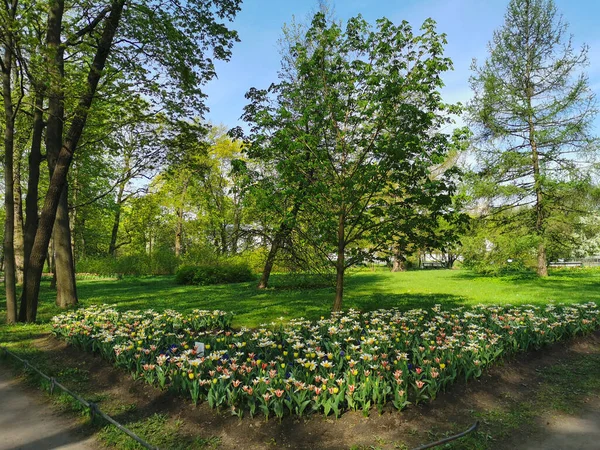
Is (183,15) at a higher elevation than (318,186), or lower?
higher

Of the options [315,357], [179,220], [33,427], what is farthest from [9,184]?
[179,220]

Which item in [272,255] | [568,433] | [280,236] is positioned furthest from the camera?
[272,255]

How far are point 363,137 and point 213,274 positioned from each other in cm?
1364

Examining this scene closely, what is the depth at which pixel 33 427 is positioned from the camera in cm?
358

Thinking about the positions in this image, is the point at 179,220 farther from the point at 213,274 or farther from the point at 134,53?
the point at 134,53

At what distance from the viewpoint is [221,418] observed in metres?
3.44

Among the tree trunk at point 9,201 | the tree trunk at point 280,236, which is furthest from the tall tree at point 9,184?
the tree trunk at point 280,236

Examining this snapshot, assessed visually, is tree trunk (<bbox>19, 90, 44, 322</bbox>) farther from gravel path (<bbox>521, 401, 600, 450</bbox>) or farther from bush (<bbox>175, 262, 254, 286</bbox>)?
gravel path (<bbox>521, 401, 600, 450</bbox>)

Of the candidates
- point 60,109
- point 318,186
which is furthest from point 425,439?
point 60,109

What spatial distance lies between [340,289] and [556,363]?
3615 millimetres

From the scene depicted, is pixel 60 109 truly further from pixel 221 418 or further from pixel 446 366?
pixel 446 366

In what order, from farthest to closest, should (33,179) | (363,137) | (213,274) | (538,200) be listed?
(213,274), (538,200), (33,179), (363,137)

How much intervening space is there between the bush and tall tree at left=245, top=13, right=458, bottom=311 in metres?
12.3

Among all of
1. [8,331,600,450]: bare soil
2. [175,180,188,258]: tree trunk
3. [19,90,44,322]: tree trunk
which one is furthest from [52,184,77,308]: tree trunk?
[175,180,188,258]: tree trunk
